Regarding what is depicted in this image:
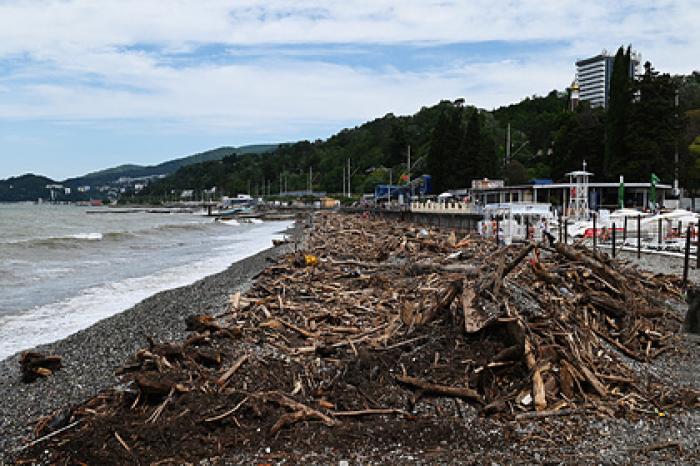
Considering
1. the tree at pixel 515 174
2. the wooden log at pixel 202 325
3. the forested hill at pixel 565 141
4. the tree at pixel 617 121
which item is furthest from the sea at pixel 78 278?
the tree at pixel 515 174

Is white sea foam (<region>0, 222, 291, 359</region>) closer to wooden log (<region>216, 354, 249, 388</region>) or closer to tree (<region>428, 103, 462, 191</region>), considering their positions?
wooden log (<region>216, 354, 249, 388</region>)

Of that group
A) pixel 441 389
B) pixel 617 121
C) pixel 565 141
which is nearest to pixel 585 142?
pixel 565 141

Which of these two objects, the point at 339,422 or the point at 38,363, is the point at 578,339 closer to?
the point at 339,422

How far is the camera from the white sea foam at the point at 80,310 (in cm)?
1363

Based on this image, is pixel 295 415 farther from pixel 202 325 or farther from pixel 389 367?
pixel 202 325

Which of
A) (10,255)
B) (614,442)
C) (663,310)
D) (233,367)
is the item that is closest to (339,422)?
(233,367)

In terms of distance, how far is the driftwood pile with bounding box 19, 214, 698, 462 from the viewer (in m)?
7.36

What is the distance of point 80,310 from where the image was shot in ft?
55.4

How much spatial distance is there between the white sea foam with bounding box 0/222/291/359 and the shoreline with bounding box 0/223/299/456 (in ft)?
2.06

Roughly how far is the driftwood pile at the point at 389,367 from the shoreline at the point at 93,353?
754mm

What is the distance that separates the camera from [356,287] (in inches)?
591

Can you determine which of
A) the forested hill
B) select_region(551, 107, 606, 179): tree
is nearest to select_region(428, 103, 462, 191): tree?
the forested hill

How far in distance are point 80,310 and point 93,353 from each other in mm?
6228

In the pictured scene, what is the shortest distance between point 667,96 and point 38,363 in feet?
178
